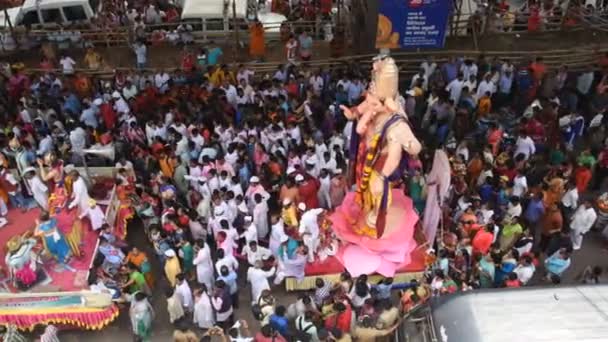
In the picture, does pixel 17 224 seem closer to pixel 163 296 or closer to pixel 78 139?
pixel 78 139

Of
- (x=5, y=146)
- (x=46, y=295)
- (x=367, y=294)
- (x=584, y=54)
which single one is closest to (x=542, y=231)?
(x=367, y=294)

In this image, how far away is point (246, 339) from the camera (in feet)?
22.1

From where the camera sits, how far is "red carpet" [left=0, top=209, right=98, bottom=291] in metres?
8.32

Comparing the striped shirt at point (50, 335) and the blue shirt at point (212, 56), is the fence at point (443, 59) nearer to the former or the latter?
the blue shirt at point (212, 56)

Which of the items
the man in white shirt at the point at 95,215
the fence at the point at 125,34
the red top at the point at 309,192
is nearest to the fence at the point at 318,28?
the fence at the point at 125,34

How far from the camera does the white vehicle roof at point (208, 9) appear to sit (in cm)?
1323

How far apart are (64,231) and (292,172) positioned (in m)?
3.17

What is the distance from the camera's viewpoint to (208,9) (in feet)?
43.9

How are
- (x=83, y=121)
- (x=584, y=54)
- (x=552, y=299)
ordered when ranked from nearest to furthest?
1. (x=552, y=299)
2. (x=83, y=121)
3. (x=584, y=54)

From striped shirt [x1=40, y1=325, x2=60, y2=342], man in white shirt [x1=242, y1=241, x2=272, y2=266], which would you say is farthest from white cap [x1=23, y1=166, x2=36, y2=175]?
man in white shirt [x1=242, y1=241, x2=272, y2=266]

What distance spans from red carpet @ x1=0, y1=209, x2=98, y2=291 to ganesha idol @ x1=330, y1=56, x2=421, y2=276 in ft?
11.0

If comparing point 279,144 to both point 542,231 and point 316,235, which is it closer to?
point 316,235

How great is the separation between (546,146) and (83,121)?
291 inches

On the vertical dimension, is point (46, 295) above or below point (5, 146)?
below
